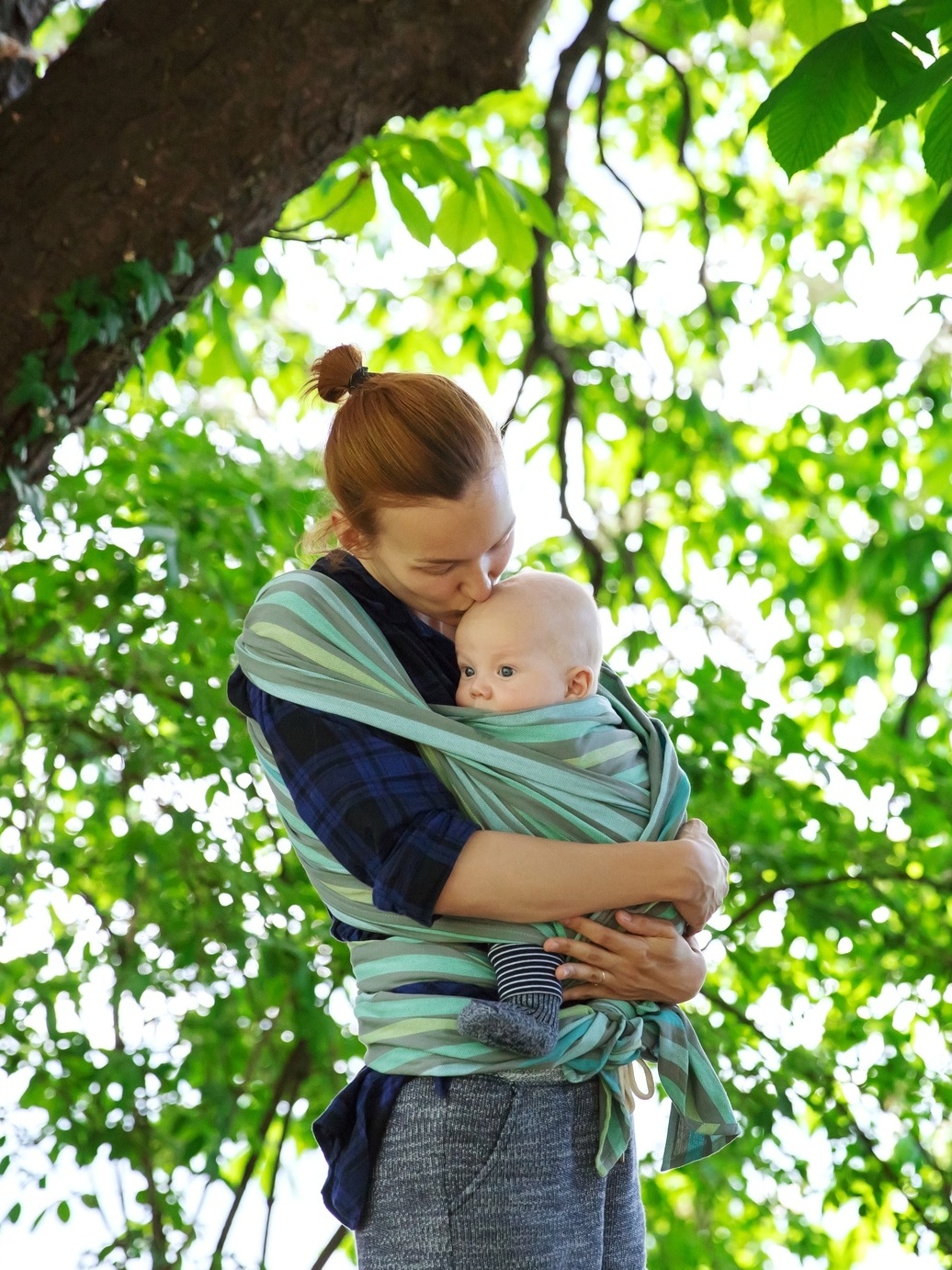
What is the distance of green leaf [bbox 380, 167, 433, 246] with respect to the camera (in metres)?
2.07

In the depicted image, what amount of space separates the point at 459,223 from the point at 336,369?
0.97 meters

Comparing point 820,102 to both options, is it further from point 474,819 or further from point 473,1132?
point 473,1132

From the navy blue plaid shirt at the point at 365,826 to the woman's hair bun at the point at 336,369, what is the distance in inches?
13.2

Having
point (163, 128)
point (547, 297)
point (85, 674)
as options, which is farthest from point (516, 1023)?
point (547, 297)

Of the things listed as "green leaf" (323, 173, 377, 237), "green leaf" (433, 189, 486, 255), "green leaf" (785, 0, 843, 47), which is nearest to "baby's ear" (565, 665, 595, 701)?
"green leaf" (785, 0, 843, 47)

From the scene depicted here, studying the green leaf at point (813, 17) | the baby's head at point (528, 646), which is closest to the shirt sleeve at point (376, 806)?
the baby's head at point (528, 646)

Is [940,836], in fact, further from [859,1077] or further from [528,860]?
[528,860]

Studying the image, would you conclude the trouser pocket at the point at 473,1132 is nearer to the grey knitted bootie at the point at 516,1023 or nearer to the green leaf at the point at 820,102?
the grey knitted bootie at the point at 516,1023

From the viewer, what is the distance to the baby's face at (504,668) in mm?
1194

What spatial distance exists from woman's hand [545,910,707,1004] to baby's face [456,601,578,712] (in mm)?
210

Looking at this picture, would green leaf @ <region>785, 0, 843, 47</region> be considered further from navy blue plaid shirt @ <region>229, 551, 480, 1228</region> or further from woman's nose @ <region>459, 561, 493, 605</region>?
navy blue plaid shirt @ <region>229, 551, 480, 1228</region>

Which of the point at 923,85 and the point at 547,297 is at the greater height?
the point at 547,297

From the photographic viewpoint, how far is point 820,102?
1.18 metres

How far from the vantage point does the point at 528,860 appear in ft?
3.55
